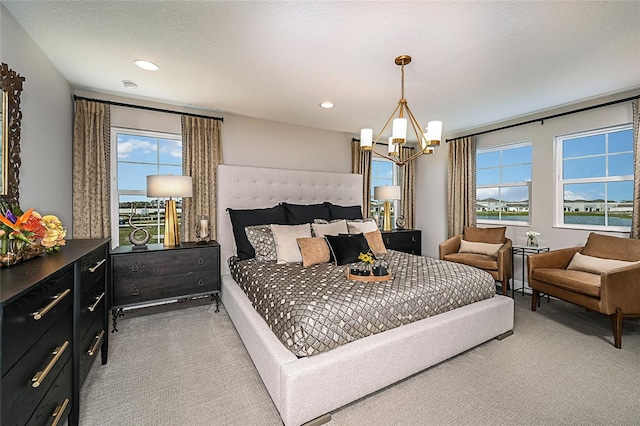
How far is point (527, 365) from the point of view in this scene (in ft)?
7.03

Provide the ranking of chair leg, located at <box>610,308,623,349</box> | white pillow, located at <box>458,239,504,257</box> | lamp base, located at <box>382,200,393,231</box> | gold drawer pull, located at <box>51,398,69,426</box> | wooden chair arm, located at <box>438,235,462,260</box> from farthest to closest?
lamp base, located at <box>382,200,393,231</box>
wooden chair arm, located at <box>438,235,462,260</box>
white pillow, located at <box>458,239,504,257</box>
chair leg, located at <box>610,308,623,349</box>
gold drawer pull, located at <box>51,398,69,426</box>

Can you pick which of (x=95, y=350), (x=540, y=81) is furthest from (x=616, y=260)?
(x=95, y=350)

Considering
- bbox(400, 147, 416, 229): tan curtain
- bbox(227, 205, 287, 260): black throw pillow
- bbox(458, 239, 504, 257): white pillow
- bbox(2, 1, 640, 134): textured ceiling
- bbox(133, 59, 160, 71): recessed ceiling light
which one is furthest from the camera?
bbox(400, 147, 416, 229): tan curtain

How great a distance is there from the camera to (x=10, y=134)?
1.84 m

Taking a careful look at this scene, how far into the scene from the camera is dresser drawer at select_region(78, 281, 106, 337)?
1.60 metres

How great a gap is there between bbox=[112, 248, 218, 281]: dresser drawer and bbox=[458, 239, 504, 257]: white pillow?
354 centimetres

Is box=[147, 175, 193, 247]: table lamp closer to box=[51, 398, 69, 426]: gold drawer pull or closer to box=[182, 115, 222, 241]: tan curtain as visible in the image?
box=[182, 115, 222, 241]: tan curtain

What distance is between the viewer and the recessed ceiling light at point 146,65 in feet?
8.26

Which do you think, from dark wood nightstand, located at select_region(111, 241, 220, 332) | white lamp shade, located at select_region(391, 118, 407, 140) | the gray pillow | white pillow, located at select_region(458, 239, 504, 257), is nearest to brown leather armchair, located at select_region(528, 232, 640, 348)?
white pillow, located at select_region(458, 239, 504, 257)

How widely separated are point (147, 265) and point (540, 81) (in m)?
4.48

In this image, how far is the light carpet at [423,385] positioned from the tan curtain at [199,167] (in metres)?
1.40

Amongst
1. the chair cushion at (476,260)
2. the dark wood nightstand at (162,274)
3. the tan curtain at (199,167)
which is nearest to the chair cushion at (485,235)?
the chair cushion at (476,260)

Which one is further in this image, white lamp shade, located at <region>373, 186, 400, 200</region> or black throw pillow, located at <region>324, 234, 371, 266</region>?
white lamp shade, located at <region>373, 186, 400, 200</region>

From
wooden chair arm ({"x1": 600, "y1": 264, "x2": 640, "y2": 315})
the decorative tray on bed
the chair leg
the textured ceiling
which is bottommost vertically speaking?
the chair leg
